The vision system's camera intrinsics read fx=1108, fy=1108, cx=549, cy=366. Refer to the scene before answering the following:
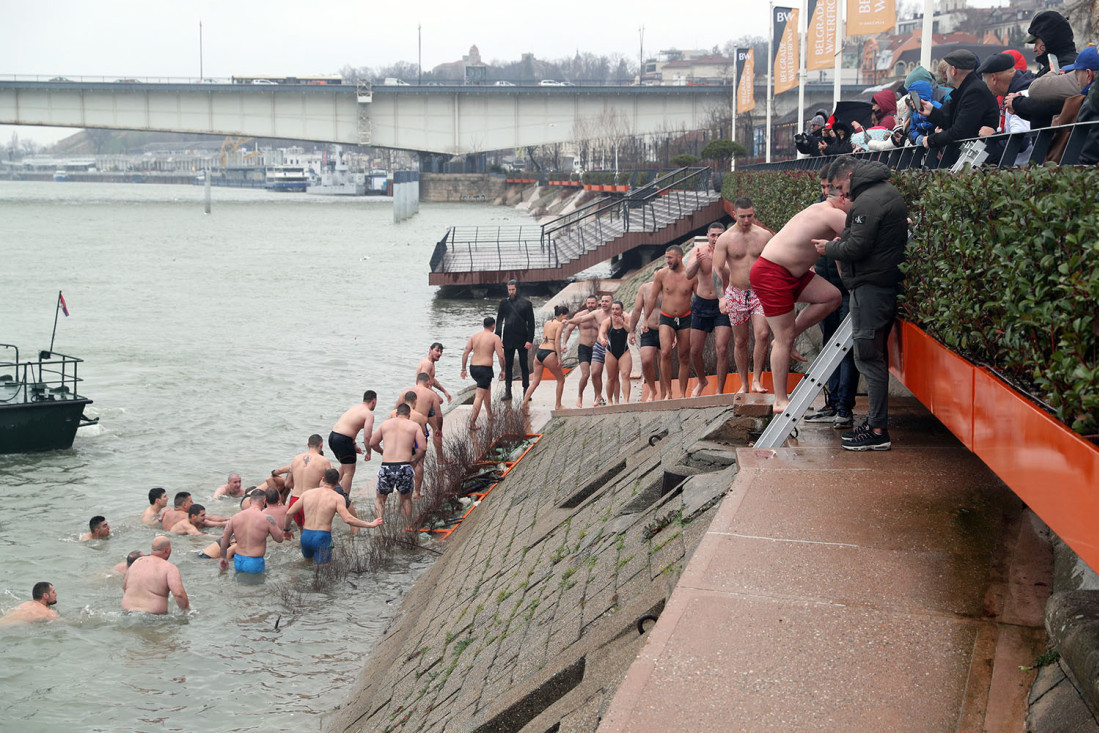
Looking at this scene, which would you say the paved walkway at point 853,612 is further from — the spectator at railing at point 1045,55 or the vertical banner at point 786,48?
the vertical banner at point 786,48

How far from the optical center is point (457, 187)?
409ft

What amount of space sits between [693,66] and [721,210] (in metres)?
168

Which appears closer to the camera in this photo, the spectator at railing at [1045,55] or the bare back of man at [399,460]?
the spectator at railing at [1045,55]

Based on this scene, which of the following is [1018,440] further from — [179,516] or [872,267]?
[179,516]

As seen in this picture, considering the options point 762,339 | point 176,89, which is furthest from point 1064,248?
point 176,89

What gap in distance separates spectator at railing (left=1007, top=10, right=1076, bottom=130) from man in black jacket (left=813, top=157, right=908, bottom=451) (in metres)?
1.42

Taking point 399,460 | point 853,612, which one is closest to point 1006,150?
point 853,612

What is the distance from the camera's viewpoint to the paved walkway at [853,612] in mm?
4508

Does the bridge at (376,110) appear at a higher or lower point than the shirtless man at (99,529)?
higher

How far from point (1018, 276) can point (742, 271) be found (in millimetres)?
5639

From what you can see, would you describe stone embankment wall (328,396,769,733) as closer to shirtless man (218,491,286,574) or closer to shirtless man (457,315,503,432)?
shirtless man (218,491,286,574)

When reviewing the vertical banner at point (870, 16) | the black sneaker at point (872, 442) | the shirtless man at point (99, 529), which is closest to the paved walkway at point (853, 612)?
the black sneaker at point (872, 442)

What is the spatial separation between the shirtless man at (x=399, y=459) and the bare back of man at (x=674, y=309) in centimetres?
337

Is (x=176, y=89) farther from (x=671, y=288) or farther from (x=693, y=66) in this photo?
(x=693, y=66)
